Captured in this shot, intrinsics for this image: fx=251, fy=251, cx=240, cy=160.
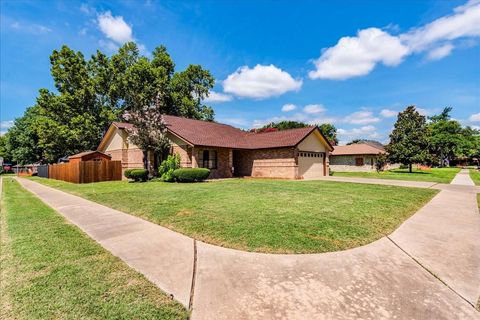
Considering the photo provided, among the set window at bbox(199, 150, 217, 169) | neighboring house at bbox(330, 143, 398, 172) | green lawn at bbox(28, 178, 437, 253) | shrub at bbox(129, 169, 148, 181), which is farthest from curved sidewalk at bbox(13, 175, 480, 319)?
neighboring house at bbox(330, 143, 398, 172)

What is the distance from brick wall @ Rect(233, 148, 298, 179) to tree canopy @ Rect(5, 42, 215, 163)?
44.3ft

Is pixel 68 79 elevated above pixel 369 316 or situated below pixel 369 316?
above

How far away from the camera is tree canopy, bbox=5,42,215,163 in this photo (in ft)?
103

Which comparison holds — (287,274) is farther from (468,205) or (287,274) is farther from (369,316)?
(468,205)

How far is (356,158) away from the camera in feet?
118

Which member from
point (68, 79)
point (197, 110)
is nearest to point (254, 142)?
point (197, 110)

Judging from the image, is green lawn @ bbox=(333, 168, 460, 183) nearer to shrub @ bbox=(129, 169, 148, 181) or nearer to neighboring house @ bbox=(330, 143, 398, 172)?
neighboring house @ bbox=(330, 143, 398, 172)

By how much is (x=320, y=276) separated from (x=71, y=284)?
340cm

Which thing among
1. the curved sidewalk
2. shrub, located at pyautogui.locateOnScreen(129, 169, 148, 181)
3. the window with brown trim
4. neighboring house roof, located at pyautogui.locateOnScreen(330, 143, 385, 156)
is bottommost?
the curved sidewalk

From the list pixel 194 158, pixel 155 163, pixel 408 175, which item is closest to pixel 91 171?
pixel 155 163

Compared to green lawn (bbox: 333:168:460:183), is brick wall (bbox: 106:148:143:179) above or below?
above

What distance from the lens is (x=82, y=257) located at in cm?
429

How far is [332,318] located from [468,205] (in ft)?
31.0

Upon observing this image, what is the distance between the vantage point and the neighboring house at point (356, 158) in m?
34.6
